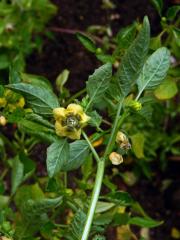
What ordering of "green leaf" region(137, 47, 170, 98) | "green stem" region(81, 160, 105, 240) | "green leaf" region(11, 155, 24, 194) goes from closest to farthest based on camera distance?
"green stem" region(81, 160, 105, 240) < "green leaf" region(137, 47, 170, 98) < "green leaf" region(11, 155, 24, 194)

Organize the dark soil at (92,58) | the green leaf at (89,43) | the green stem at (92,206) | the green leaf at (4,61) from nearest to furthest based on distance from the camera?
the green stem at (92,206), the green leaf at (89,43), the green leaf at (4,61), the dark soil at (92,58)

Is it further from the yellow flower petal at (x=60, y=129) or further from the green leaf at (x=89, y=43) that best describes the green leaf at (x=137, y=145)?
the yellow flower petal at (x=60, y=129)

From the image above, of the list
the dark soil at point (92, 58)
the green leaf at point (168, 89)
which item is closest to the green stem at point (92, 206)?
the green leaf at point (168, 89)

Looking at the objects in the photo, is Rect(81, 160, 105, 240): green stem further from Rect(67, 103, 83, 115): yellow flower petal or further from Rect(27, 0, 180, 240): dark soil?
Rect(27, 0, 180, 240): dark soil

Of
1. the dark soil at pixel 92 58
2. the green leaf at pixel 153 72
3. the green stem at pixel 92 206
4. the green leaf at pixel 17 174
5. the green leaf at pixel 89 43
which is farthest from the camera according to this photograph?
the dark soil at pixel 92 58

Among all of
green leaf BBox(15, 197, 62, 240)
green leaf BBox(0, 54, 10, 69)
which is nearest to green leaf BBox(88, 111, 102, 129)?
green leaf BBox(15, 197, 62, 240)

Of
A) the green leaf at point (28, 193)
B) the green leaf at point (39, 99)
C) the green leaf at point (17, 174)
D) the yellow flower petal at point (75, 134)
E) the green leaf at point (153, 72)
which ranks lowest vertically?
the green leaf at point (28, 193)

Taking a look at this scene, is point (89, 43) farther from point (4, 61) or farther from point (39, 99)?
point (4, 61)
